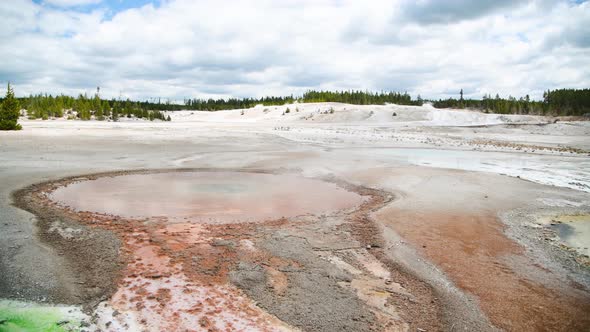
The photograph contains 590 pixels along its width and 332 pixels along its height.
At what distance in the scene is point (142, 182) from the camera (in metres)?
10.8

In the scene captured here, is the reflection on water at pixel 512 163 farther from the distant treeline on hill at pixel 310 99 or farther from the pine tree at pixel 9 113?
the distant treeline on hill at pixel 310 99

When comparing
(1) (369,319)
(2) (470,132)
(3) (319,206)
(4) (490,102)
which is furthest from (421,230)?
(4) (490,102)

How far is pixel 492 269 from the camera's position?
5527 mm

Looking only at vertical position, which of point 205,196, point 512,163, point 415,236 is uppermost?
Result: point 512,163

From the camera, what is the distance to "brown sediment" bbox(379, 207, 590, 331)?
4.33 m

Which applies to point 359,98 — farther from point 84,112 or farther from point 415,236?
point 415,236

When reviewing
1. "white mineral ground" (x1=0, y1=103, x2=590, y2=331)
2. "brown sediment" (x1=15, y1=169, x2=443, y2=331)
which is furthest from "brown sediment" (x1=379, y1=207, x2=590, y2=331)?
"brown sediment" (x1=15, y1=169, x2=443, y2=331)

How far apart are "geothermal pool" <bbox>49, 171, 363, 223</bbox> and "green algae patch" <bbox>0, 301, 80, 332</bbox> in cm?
327

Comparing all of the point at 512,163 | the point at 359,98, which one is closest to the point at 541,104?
the point at 359,98

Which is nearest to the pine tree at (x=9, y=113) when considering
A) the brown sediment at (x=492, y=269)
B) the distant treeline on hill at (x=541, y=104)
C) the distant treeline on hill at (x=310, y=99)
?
the distant treeline on hill at (x=310, y=99)

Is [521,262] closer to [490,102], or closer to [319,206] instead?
[319,206]

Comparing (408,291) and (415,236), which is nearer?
(408,291)

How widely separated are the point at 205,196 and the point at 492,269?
591cm

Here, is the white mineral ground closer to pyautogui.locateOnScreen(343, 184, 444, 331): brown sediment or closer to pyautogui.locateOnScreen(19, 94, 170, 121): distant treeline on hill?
pyautogui.locateOnScreen(343, 184, 444, 331): brown sediment
